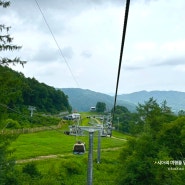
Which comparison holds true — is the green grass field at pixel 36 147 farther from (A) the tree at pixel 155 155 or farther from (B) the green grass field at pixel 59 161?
(A) the tree at pixel 155 155

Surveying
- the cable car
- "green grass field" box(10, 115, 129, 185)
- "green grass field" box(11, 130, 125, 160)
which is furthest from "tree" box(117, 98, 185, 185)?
"green grass field" box(11, 130, 125, 160)

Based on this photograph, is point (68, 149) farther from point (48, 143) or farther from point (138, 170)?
point (138, 170)

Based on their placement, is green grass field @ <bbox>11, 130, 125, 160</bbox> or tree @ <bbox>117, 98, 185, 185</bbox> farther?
green grass field @ <bbox>11, 130, 125, 160</bbox>

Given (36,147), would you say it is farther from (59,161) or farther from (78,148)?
(78,148)

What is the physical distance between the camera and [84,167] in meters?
37.7

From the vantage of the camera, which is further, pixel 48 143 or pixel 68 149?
pixel 48 143

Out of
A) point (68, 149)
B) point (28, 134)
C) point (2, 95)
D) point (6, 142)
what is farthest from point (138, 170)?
point (28, 134)

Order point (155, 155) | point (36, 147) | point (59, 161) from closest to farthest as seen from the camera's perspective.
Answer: point (155, 155) → point (59, 161) → point (36, 147)

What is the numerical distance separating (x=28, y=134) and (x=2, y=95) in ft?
173

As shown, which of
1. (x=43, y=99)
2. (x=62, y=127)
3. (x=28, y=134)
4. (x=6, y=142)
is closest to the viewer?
(x=6, y=142)

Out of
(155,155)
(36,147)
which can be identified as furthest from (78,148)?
(36,147)

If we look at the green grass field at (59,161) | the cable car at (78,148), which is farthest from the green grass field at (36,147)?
the cable car at (78,148)

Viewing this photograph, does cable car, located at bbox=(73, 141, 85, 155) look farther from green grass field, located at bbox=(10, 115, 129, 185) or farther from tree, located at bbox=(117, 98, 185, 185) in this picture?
tree, located at bbox=(117, 98, 185, 185)

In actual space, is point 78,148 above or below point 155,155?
above
